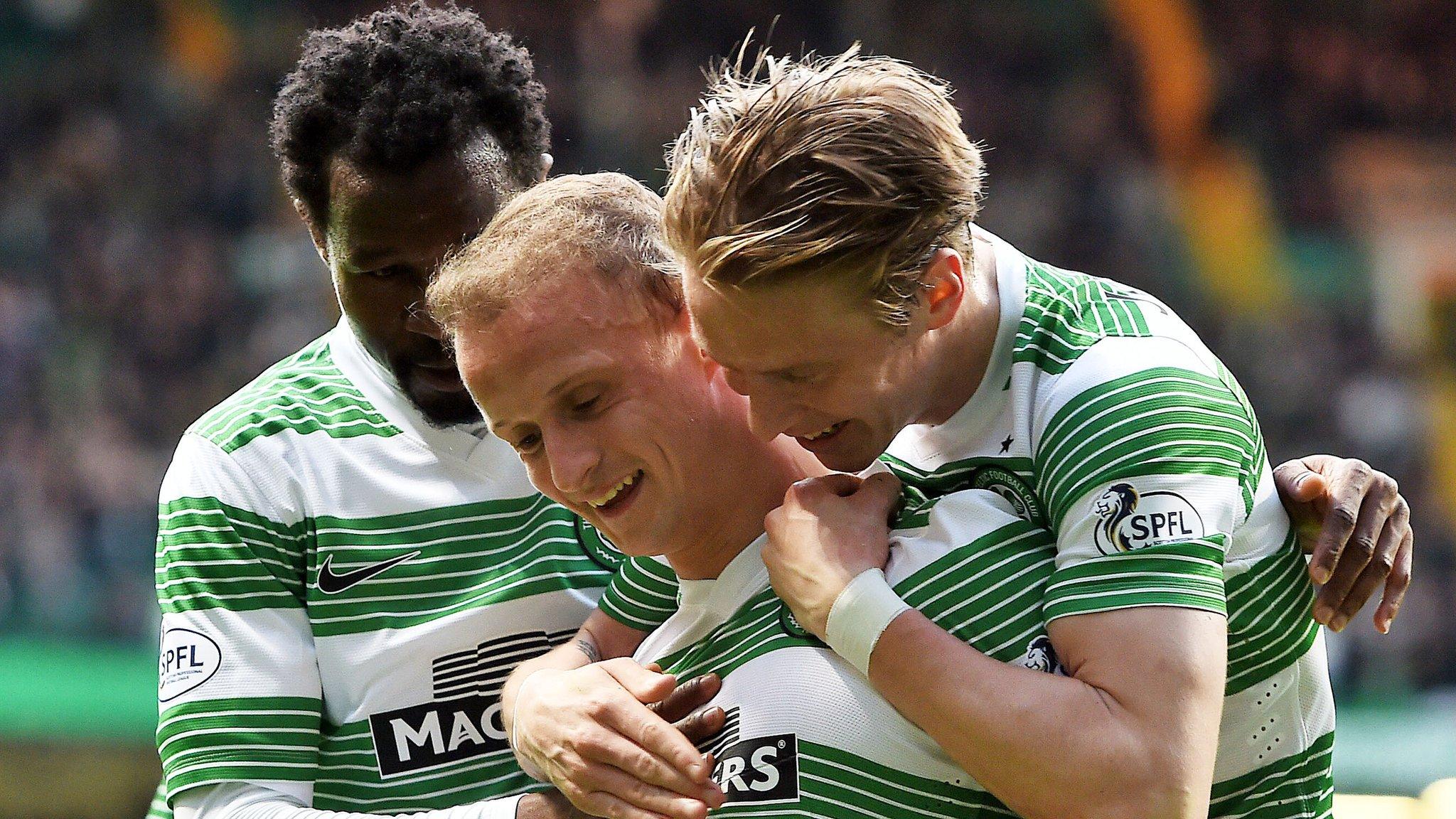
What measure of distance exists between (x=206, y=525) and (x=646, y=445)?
2.64ft

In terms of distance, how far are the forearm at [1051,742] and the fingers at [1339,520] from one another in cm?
48

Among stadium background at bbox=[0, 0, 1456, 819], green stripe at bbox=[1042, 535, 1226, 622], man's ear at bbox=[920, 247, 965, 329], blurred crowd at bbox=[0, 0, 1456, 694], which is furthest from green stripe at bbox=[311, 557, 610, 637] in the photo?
blurred crowd at bbox=[0, 0, 1456, 694]

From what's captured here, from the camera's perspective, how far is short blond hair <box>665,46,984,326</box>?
6.31 feet

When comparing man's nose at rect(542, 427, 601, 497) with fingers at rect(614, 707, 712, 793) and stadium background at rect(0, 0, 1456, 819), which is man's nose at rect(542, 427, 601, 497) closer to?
fingers at rect(614, 707, 712, 793)

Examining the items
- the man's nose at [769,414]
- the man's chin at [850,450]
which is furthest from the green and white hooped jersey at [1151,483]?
the man's nose at [769,414]

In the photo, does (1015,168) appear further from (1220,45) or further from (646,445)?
(646,445)

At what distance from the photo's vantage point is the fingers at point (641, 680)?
2.09 m

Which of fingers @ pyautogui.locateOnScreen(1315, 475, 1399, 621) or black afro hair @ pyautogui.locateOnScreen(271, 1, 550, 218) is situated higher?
black afro hair @ pyautogui.locateOnScreen(271, 1, 550, 218)

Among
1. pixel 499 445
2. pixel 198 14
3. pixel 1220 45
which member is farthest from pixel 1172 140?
pixel 499 445

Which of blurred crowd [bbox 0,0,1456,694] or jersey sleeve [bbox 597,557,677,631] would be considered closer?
jersey sleeve [bbox 597,557,677,631]

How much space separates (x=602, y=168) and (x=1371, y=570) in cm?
838

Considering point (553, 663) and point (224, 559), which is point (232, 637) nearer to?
point (224, 559)

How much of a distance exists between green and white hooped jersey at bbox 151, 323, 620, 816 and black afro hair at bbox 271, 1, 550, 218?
0.43 metres

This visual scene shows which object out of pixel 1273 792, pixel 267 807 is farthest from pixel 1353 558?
pixel 267 807
